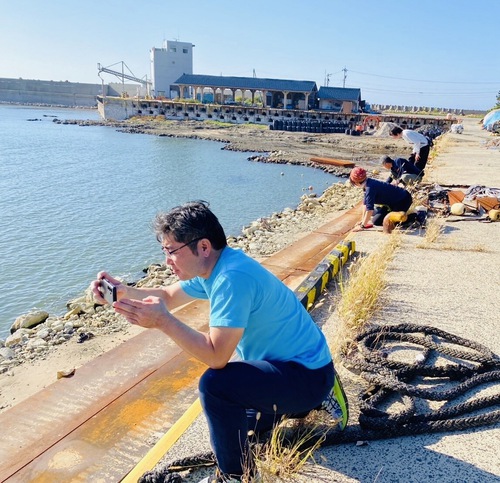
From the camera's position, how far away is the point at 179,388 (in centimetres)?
364

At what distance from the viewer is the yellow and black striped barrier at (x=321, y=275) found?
4552 mm

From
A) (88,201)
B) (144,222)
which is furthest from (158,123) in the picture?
(144,222)

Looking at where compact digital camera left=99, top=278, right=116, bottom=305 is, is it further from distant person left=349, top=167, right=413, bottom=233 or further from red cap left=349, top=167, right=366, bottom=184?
distant person left=349, top=167, right=413, bottom=233

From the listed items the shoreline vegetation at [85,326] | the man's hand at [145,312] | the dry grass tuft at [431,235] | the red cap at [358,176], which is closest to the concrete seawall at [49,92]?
the shoreline vegetation at [85,326]

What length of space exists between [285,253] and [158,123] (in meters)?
50.3

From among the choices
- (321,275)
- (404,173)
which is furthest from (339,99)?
(321,275)

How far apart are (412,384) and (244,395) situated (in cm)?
167

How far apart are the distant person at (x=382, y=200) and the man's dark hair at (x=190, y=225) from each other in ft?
17.1

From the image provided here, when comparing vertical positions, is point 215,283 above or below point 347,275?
above

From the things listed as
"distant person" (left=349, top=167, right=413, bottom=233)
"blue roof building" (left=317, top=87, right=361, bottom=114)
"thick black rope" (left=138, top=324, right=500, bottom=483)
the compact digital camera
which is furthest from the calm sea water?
"blue roof building" (left=317, top=87, right=361, bottom=114)

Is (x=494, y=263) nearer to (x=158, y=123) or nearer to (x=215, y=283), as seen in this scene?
(x=215, y=283)

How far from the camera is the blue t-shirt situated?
6.60 ft

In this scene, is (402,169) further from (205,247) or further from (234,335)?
(234,335)

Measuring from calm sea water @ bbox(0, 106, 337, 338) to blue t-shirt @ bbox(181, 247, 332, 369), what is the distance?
265 inches
